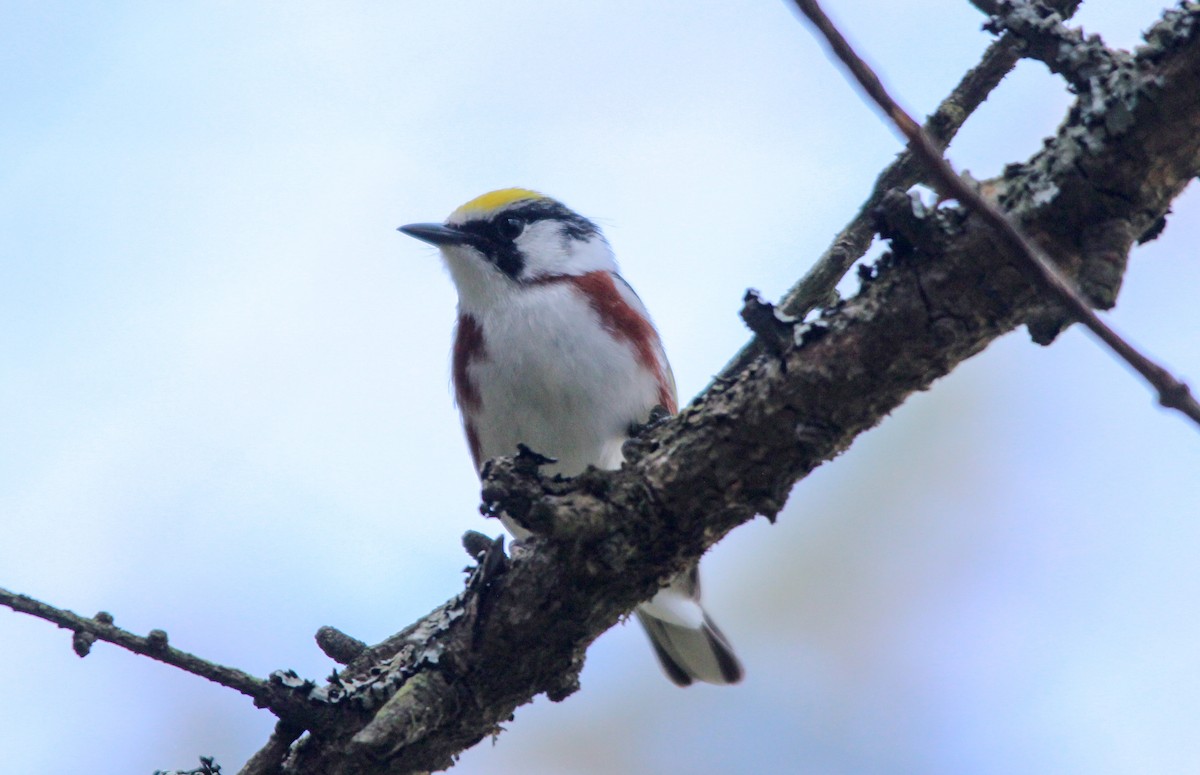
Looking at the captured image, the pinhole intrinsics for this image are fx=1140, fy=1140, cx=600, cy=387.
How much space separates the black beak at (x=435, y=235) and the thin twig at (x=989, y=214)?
3647 millimetres

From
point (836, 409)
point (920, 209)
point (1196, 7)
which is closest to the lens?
point (1196, 7)

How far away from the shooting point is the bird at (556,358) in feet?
13.8

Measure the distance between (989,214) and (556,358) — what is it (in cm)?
281

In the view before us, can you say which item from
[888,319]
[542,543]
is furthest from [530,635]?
[888,319]

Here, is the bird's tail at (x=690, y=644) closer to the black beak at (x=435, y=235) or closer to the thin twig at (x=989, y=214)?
the black beak at (x=435, y=235)

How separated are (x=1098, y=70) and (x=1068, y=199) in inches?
10.2

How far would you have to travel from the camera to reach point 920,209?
2244 millimetres

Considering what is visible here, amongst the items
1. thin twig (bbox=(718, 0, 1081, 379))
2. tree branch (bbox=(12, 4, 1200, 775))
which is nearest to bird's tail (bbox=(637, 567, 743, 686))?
thin twig (bbox=(718, 0, 1081, 379))

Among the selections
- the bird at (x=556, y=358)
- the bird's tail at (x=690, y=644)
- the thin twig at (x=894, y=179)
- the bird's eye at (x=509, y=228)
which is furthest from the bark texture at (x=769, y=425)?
the bird's eye at (x=509, y=228)

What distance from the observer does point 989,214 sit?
153cm

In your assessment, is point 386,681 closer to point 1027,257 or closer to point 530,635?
point 530,635

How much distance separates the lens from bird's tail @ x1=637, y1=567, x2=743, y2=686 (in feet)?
16.0

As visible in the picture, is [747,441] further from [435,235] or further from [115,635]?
[435,235]

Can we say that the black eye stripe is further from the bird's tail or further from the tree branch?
the tree branch
